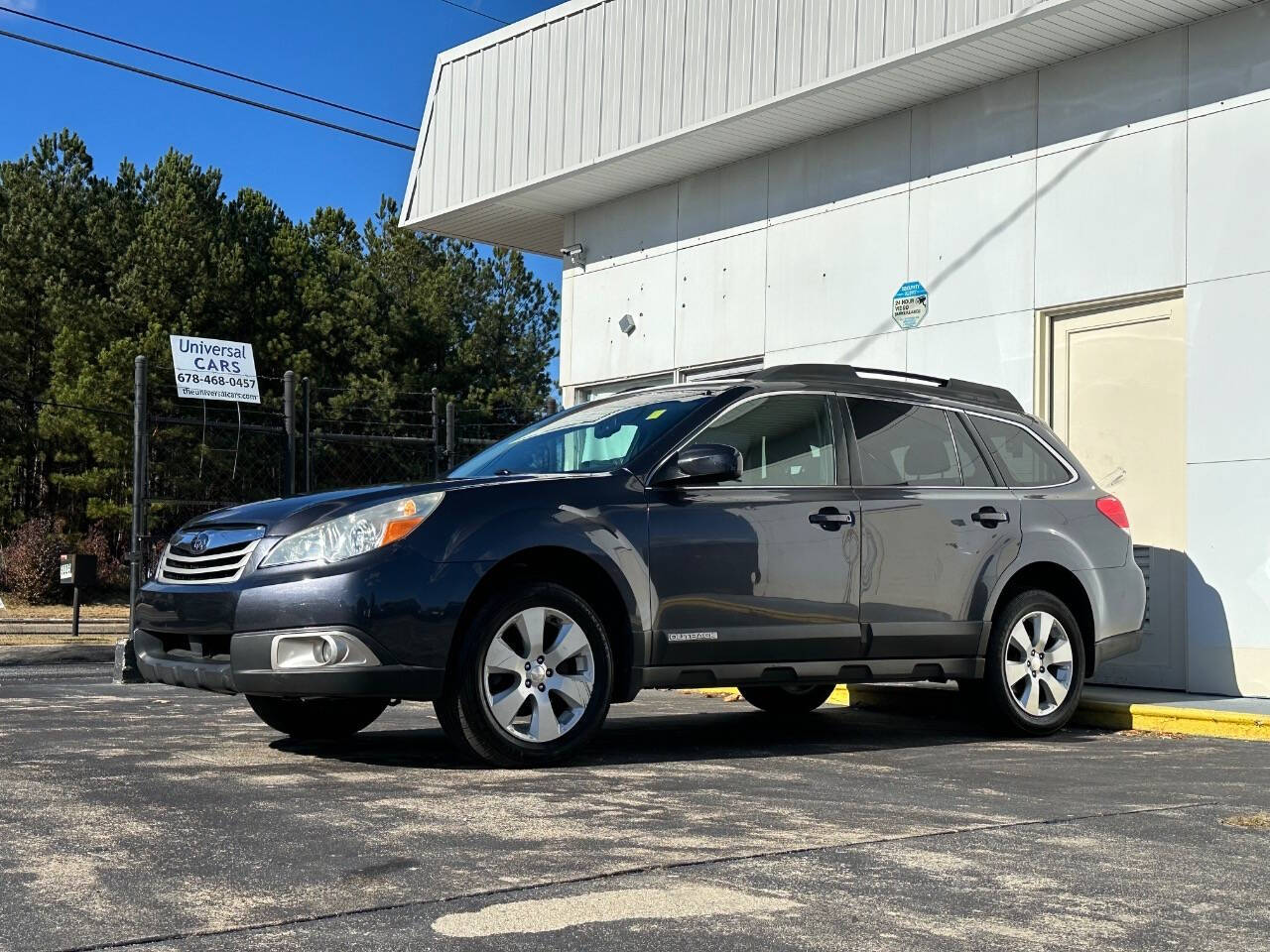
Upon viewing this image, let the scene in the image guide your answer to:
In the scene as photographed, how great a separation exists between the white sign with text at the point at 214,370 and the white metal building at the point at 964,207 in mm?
6219

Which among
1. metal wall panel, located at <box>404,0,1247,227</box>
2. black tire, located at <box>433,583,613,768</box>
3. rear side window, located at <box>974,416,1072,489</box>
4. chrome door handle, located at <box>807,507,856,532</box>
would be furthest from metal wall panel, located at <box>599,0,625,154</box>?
black tire, located at <box>433,583,613,768</box>

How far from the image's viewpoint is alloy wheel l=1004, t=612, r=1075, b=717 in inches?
314

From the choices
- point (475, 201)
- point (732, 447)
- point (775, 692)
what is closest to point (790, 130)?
point (475, 201)

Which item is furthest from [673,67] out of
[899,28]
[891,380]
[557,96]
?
[891,380]

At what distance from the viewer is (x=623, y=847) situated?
4500 mm

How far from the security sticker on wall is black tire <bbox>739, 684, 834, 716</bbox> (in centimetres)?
416

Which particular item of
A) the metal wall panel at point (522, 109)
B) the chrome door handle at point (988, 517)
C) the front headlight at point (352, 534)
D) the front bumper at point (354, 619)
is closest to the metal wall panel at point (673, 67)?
the metal wall panel at point (522, 109)

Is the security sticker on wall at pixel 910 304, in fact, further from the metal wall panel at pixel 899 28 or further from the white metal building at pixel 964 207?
the metal wall panel at pixel 899 28

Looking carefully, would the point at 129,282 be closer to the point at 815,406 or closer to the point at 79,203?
the point at 79,203

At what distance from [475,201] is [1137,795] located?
1179 centimetres

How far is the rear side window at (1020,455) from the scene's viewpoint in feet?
27.1

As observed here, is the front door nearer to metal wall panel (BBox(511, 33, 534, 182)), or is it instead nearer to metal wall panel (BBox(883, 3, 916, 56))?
metal wall panel (BBox(883, 3, 916, 56))

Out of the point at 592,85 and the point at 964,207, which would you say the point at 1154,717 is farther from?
the point at 592,85

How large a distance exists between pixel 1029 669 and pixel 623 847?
13.6 feet
